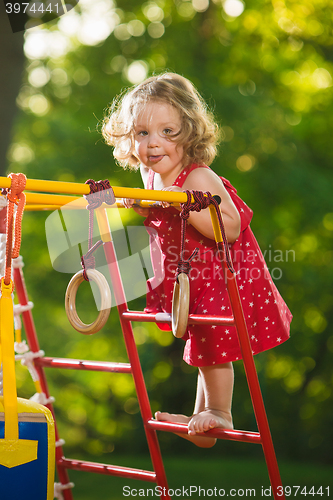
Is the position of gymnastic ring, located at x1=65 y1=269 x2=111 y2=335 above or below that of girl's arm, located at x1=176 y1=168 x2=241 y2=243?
below

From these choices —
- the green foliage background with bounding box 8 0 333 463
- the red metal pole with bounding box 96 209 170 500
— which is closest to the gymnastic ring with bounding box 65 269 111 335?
the red metal pole with bounding box 96 209 170 500

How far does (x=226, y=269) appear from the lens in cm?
107

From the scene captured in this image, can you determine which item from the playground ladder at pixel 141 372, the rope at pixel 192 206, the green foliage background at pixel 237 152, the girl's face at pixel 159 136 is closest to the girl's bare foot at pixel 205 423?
the playground ladder at pixel 141 372

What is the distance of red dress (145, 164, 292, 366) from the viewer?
1.23 m

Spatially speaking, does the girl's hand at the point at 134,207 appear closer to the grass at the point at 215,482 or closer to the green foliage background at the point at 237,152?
the grass at the point at 215,482

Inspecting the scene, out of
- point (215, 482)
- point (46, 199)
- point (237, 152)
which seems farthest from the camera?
point (237, 152)

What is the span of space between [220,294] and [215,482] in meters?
1.74

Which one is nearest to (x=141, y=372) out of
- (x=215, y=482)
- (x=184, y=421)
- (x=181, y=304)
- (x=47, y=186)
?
(x=184, y=421)

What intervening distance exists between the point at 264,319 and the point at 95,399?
2807 millimetres

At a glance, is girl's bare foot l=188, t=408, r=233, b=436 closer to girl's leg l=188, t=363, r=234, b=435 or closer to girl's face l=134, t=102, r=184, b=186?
girl's leg l=188, t=363, r=234, b=435

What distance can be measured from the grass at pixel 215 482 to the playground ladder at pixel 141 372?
108 centimetres

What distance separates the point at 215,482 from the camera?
261cm

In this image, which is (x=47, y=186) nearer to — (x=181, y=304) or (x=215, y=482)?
(x=181, y=304)

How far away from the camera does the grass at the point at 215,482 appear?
243cm
